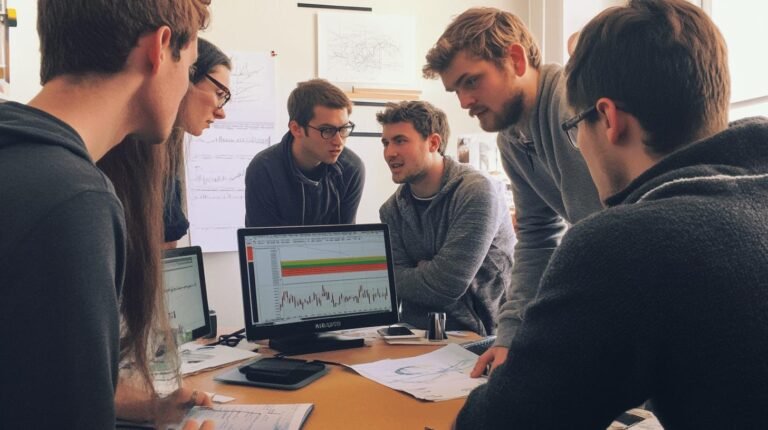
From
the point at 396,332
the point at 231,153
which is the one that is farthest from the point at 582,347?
the point at 231,153

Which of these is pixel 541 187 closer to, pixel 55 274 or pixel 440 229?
pixel 440 229

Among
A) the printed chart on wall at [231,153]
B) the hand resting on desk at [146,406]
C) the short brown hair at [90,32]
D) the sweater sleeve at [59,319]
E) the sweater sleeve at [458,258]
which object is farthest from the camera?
the printed chart on wall at [231,153]

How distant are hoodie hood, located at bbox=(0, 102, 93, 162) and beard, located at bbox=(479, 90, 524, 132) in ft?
4.58

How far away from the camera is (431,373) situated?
1.52 meters

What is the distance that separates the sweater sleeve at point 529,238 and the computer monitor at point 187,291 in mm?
853

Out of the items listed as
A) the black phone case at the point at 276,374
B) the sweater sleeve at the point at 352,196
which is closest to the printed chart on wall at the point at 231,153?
the sweater sleeve at the point at 352,196

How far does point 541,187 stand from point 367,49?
1986 mm

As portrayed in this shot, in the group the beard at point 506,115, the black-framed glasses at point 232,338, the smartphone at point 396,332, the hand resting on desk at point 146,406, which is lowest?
the black-framed glasses at point 232,338

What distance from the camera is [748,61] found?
2.81 m

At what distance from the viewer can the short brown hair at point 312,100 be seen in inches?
106

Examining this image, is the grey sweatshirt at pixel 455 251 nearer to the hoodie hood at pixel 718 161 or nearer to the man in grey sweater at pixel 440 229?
the man in grey sweater at pixel 440 229

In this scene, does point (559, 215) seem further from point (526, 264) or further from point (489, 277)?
point (489, 277)

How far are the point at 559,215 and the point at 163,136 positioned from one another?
4.51 ft

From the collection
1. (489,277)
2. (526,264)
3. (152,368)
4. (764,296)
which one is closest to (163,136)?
(152,368)
